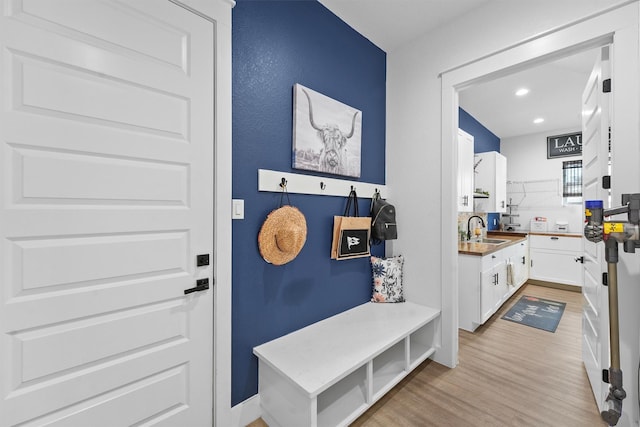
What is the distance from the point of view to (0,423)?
937mm

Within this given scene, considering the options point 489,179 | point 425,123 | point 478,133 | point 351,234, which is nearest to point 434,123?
point 425,123

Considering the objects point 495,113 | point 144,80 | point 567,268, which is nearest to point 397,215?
point 144,80

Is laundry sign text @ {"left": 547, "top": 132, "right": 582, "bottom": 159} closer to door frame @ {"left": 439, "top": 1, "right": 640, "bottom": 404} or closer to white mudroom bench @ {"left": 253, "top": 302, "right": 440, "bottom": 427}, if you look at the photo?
door frame @ {"left": 439, "top": 1, "right": 640, "bottom": 404}

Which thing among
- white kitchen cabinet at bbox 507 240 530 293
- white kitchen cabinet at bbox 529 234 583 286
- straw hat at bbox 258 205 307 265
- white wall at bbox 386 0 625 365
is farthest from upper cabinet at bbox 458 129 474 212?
straw hat at bbox 258 205 307 265

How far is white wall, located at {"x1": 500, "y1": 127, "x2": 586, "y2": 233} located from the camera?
485 centimetres

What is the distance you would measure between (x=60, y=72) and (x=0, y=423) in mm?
1276

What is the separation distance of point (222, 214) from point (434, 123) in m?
1.83

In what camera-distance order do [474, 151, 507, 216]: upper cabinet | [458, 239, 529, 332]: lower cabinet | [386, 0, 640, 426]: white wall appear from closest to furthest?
1. [386, 0, 640, 426]: white wall
2. [458, 239, 529, 332]: lower cabinet
3. [474, 151, 507, 216]: upper cabinet

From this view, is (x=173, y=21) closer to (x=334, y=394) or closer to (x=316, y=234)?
(x=316, y=234)

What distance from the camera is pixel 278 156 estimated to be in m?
1.73

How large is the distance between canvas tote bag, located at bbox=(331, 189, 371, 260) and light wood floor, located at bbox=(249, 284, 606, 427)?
0.99m

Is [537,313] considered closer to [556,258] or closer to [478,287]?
[478,287]

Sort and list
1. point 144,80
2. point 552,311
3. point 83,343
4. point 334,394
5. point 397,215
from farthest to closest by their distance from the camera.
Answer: point 552,311 → point 397,215 → point 334,394 → point 144,80 → point 83,343

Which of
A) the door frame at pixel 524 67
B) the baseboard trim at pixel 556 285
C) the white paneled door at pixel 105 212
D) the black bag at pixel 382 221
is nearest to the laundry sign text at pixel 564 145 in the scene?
the baseboard trim at pixel 556 285
